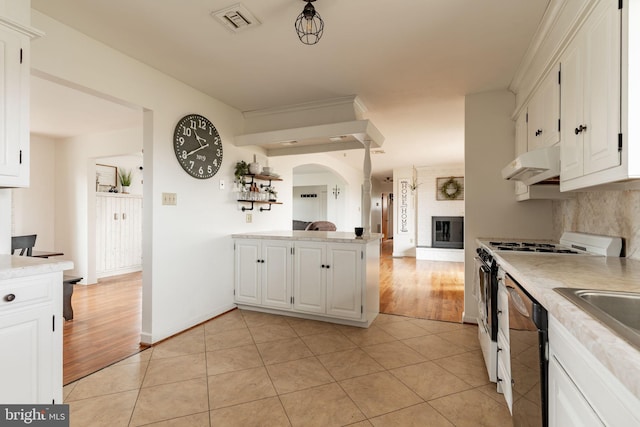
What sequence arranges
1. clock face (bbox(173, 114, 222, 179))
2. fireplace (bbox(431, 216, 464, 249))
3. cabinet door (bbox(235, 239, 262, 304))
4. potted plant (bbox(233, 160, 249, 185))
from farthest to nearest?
fireplace (bbox(431, 216, 464, 249)) < potted plant (bbox(233, 160, 249, 185)) < cabinet door (bbox(235, 239, 262, 304)) < clock face (bbox(173, 114, 222, 179))

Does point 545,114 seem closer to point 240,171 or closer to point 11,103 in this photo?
point 240,171

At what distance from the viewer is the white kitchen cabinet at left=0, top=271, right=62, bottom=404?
1.27 m

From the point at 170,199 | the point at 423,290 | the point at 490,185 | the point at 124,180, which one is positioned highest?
the point at 124,180

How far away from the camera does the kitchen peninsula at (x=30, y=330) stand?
1.27 meters

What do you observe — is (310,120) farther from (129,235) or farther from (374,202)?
(374,202)

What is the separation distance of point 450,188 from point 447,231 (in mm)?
1099

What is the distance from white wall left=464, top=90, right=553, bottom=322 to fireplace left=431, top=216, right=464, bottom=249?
4714 millimetres

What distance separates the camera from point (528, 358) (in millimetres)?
1192

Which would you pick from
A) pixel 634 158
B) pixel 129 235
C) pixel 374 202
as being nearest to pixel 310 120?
pixel 634 158

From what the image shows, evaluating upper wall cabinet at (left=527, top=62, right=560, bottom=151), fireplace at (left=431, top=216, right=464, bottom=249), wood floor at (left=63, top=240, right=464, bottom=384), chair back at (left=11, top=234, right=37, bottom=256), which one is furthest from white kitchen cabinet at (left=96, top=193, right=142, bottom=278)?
fireplace at (left=431, top=216, right=464, bottom=249)

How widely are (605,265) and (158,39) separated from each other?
10.4 ft

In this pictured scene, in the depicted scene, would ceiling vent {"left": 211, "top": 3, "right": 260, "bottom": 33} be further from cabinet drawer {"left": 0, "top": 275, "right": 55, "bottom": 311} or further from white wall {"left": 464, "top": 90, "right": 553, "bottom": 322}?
white wall {"left": 464, "top": 90, "right": 553, "bottom": 322}

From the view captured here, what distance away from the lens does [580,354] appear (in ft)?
2.72

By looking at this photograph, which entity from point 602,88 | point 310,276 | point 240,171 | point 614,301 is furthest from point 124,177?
point 614,301
